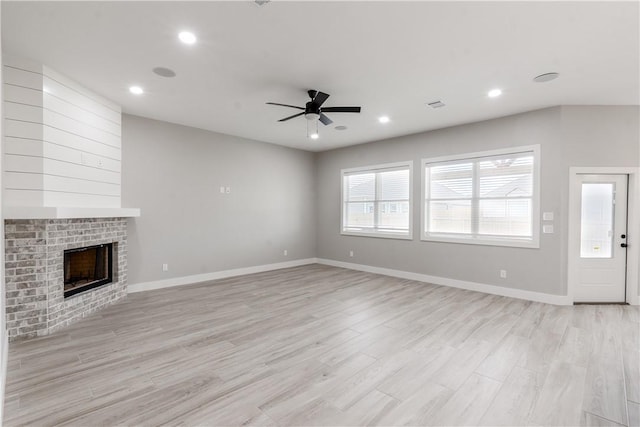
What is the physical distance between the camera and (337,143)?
7199 mm

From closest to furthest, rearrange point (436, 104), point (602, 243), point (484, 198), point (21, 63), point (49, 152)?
point (21, 63) < point (49, 152) < point (436, 104) < point (602, 243) < point (484, 198)

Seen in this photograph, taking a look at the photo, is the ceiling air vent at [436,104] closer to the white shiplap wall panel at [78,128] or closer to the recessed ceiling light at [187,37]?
the recessed ceiling light at [187,37]

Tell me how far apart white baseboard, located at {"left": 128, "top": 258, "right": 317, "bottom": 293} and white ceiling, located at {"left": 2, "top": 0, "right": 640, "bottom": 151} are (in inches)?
118

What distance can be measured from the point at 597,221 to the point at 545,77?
8.57ft

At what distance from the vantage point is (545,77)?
3.61 metres

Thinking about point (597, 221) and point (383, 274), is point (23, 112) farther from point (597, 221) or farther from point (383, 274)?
point (597, 221)

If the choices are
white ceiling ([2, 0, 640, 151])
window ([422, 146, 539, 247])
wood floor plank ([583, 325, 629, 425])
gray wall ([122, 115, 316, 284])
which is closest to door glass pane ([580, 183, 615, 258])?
window ([422, 146, 539, 247])

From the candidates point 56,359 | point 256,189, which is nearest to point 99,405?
point 56,359

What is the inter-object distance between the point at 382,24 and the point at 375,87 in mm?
1359

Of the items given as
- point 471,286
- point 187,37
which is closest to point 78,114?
point 187,37

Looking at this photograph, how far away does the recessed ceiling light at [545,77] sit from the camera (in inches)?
140

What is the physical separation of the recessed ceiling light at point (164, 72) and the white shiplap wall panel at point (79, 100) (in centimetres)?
122

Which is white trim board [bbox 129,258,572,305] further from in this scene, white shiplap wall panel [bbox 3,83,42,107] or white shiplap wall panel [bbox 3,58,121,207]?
white shiplap wall panel [bbox 3,83,42,107]

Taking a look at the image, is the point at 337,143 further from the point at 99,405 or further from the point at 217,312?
the point at 99,405
